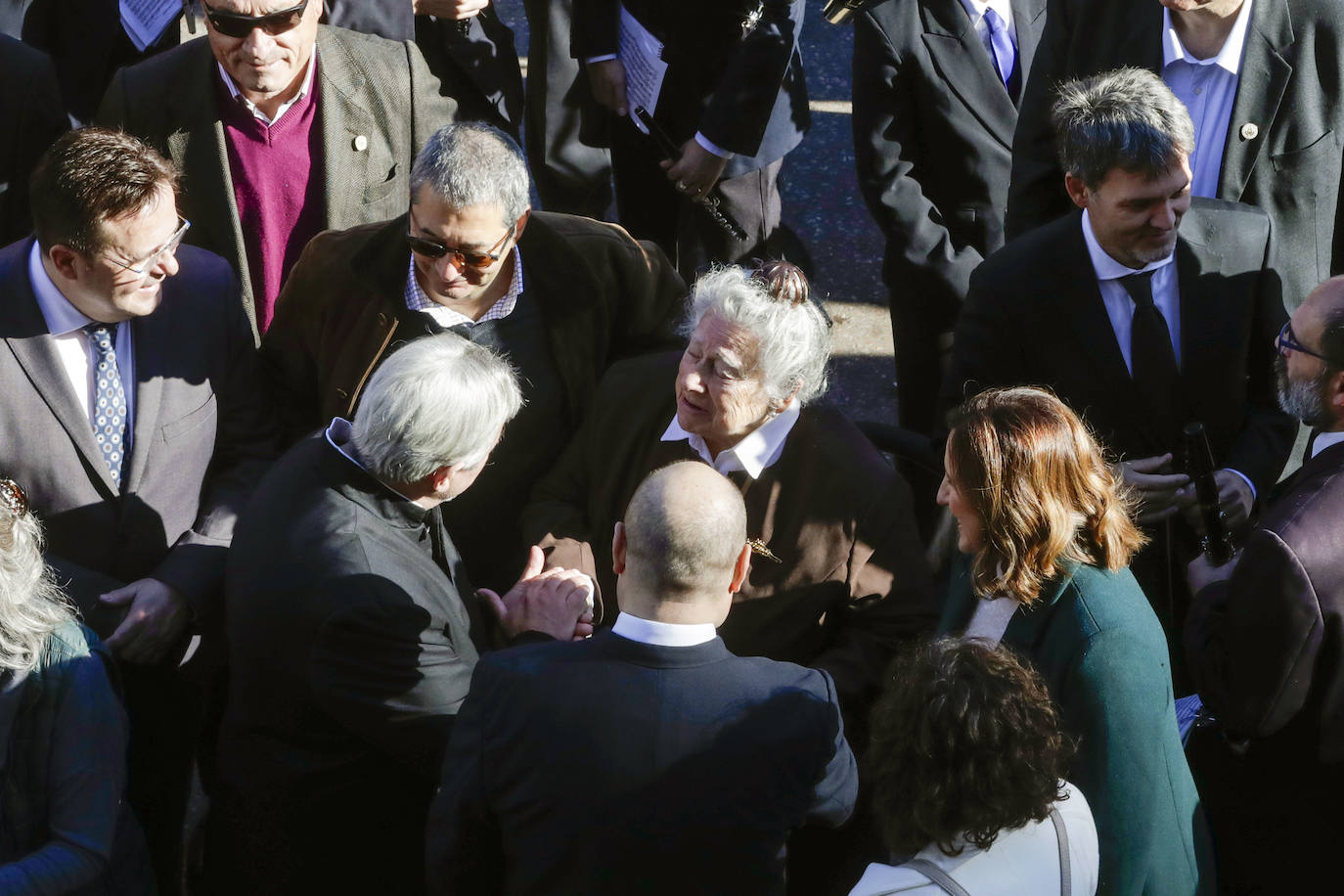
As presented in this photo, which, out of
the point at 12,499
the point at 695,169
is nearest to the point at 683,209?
the point at 695,169

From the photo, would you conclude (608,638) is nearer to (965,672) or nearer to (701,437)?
(965,672)

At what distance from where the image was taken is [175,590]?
3033 millimetres

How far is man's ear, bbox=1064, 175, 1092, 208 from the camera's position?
10.7 feet

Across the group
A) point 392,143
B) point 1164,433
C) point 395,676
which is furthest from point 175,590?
point 1164,433

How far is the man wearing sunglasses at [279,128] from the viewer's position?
12.1ft

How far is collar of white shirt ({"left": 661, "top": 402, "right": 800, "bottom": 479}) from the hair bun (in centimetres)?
24

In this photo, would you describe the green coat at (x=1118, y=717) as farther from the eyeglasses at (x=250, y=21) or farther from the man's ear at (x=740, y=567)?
the eyeglasses at (x=250, y=21)

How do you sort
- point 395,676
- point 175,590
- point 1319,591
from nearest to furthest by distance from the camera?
point 1319,591
point 395,676
point 175,590

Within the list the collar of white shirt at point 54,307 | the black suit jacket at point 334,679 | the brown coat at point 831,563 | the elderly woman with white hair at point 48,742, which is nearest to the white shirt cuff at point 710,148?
the brown coat at point 831,563

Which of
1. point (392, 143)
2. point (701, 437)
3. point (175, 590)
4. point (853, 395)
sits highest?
point (392, 143)

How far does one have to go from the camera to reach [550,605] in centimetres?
287

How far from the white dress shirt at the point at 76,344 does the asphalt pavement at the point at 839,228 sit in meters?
2.95

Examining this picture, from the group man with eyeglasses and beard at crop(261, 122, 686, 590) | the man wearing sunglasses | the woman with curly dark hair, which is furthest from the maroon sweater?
the woman with curly dark hair

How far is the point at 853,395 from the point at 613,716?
349 cm
